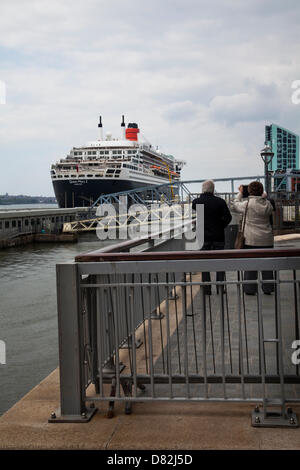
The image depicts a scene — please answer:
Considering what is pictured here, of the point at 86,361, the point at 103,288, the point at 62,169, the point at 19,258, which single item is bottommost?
the point at 19,258

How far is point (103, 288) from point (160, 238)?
408 cm

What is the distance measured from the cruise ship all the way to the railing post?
272ft

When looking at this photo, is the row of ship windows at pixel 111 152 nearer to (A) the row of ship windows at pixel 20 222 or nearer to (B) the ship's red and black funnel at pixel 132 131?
(B) the ship's red and black funnel at pixel 132 131

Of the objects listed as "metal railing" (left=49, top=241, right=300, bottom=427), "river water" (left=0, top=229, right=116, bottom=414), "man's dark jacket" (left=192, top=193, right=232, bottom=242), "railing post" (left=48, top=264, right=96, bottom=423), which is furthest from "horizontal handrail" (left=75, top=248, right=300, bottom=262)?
"man's dark jacket" (left=192, top=193, right=232, bottom=242)

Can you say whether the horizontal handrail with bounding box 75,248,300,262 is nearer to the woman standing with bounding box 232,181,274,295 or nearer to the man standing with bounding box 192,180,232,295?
the woman standing with bounding box 232,181,274,295

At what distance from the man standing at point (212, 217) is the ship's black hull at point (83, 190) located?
79.3m

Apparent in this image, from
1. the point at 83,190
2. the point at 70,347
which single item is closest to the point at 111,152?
the point at 83,190

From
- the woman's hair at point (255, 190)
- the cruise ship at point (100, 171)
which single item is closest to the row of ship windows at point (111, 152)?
the cruise ship at point (100, 171)

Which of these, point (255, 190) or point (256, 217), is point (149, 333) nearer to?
point (256, 217)

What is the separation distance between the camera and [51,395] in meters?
4.46

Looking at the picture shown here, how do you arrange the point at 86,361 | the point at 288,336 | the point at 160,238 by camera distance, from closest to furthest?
the point at 86,361 < the point at 288,336 < the point at 160,238

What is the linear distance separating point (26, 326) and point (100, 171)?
7396 cm
